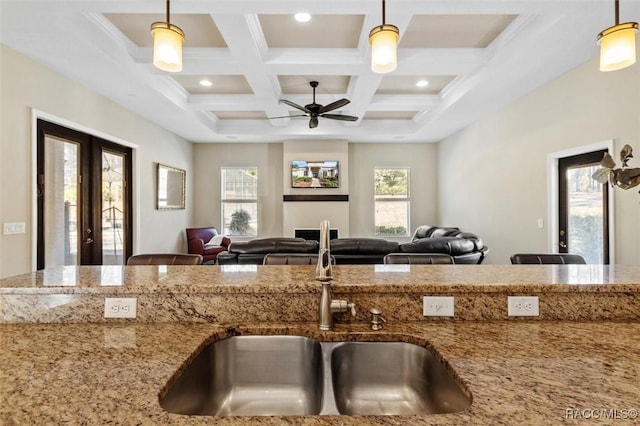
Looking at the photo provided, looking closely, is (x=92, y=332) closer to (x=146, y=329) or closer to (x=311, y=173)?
(x=146, y=329)

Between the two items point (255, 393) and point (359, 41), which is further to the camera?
point (359, 41)

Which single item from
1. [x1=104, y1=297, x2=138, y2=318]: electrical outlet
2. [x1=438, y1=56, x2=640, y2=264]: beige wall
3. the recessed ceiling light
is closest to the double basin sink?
[x1=104, y1=297, x2=138, y2=318]: electrical outlet

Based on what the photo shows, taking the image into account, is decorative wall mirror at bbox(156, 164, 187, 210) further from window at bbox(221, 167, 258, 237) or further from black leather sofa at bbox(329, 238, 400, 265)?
black leather sofa at bbox(329, 238, 400, 265)

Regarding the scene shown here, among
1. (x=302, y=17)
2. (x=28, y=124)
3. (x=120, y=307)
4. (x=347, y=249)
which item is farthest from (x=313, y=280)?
(x=28, y=124)

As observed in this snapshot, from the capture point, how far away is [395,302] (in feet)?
3.83

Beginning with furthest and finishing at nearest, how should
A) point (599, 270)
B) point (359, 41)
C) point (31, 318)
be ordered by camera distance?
point (359, 41), point (599, 270), point (31, 318)

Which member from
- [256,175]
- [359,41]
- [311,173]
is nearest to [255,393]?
[359,41]

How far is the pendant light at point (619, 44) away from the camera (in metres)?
1.56

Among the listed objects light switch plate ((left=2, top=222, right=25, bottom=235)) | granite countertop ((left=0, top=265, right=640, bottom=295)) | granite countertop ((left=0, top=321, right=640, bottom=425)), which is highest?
light switch plate ((left=2, top=222, right=25, bottom=235))

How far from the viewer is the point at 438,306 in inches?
45.8

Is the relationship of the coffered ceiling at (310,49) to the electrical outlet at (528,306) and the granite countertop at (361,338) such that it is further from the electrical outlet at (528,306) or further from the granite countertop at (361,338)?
the granite countertop at (361,338)

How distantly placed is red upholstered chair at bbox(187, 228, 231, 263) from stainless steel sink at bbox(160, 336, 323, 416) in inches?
211

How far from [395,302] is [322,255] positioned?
0.33 m

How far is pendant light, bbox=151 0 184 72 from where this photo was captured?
5.57 ft
